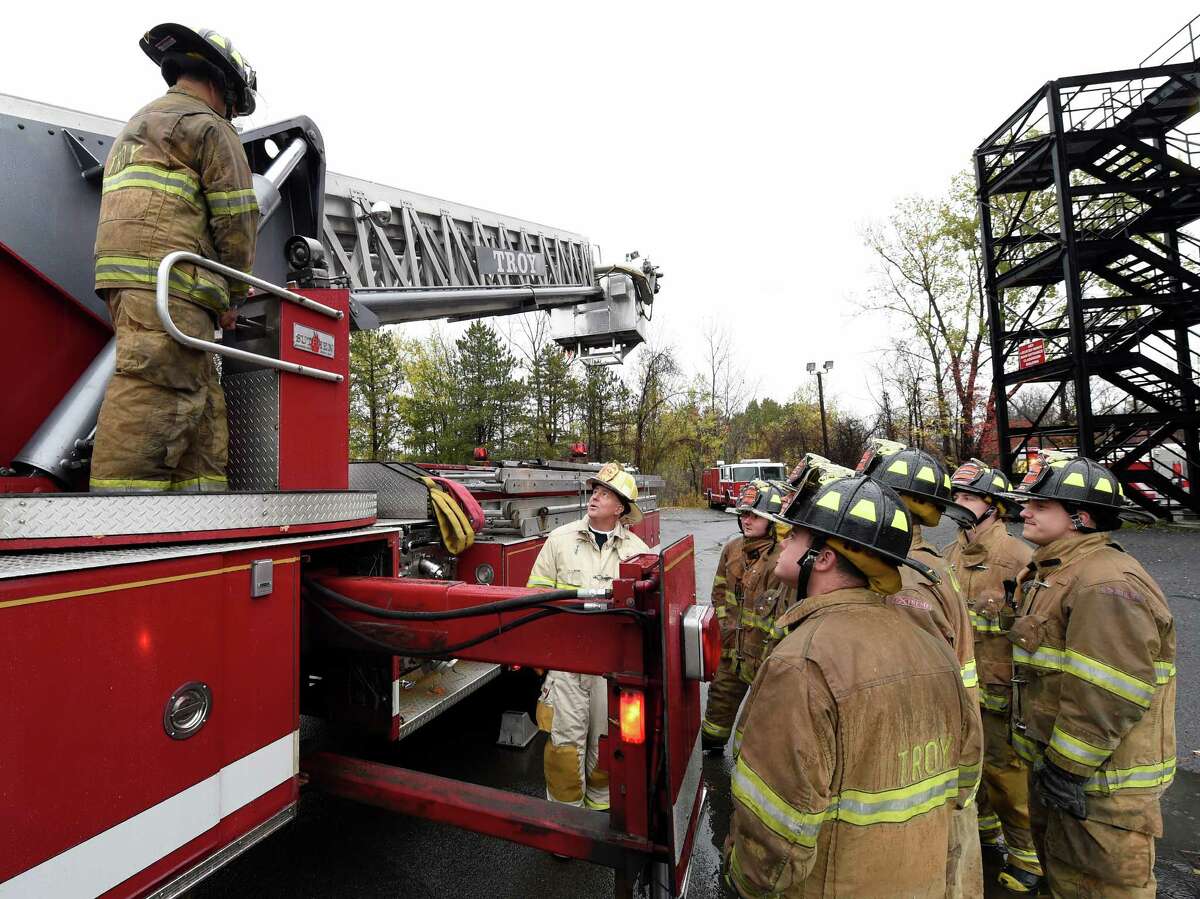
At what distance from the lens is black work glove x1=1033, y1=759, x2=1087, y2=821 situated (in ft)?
7.80

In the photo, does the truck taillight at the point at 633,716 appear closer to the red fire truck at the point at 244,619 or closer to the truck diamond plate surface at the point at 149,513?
the red fire truck at the point at 244,619

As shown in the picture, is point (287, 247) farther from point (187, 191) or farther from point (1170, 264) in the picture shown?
point (1170, 264)

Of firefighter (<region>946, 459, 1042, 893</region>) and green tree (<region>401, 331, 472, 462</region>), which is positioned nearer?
firefighter (<region>946, 459, 1042, 893</region>)

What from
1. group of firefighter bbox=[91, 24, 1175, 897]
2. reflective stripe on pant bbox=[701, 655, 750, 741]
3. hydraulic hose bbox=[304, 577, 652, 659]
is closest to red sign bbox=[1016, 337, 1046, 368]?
group of firefighter bbox=[91, 24, 1175, 897]

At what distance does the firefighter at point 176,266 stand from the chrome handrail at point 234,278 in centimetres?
11

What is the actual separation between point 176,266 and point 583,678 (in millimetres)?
2437

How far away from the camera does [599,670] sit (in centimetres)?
204

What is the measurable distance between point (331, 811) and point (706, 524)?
712 inches

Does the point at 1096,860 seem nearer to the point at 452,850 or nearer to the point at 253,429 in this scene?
the point at 452,850

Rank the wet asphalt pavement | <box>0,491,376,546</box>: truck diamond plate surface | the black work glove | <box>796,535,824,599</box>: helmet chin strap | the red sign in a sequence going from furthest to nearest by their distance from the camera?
1. the red sign
2. the wet asphalt pavement
3. the black work glove
4. <box>796,535,824,599</box>: helmet chin strap
5. <box>0,491,376,546</box>: truck diamond plate surface

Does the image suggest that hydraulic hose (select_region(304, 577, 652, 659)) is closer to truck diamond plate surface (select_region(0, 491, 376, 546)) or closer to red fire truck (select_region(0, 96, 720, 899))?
red fire truck (select_region(0, 96, 720, 899))

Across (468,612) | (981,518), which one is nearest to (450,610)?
(468,612)

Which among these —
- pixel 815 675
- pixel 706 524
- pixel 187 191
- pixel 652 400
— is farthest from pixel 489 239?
pixel 652 400

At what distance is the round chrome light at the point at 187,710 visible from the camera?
165 cm
